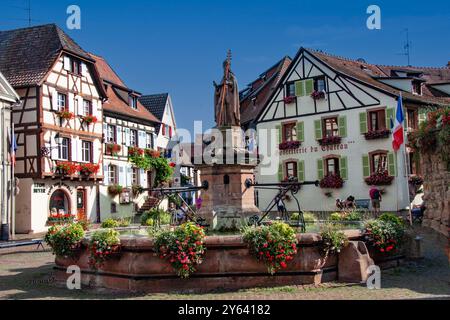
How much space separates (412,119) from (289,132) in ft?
26.0

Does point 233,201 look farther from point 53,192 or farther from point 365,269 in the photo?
point 53,192

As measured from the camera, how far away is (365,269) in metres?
10.5

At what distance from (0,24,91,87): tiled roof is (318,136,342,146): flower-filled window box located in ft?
50.2

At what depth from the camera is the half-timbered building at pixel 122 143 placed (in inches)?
1373

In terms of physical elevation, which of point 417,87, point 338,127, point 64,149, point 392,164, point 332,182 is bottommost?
point 332,182

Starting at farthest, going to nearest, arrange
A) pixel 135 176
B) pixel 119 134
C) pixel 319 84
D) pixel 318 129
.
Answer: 1. pixel 135 176
2. pixel 119 134
3. pixel 319 84
4. pixel 318 129

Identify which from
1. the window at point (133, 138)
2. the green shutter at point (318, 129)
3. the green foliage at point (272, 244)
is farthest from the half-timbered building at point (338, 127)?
the green foliage at point (272, 244)

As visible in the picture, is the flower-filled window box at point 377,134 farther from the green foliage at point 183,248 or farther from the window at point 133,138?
the green foliage at point 183,248

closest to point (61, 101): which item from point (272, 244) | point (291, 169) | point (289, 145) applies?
point (289, 145)

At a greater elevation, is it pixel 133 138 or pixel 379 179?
pixel 133 138

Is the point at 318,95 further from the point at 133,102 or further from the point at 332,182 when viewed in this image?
the point at 133,102

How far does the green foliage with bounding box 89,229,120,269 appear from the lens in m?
10.2

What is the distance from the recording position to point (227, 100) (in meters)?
13.5

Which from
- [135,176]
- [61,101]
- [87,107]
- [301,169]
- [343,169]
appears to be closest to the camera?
[61,101]
